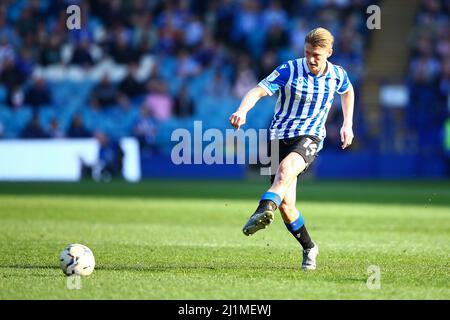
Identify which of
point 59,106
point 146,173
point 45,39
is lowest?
point 146,173

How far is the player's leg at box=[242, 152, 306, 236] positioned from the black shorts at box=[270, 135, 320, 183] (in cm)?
6

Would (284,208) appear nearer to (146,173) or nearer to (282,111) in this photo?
(282,111)

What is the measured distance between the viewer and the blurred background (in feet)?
81.8

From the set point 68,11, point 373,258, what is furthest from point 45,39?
point 373,258

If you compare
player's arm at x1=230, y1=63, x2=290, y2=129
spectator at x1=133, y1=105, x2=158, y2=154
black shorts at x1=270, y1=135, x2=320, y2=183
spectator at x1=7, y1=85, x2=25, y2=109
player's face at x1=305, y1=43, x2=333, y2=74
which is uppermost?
player's face at x1=305, y1=43, x2=333, y2=74

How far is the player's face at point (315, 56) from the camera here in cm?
844

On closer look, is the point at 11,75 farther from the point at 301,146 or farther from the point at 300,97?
the point at 301,146

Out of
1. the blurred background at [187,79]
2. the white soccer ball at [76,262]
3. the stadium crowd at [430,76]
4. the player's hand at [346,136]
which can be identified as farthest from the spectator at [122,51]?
the white soccer ball at [76,262]

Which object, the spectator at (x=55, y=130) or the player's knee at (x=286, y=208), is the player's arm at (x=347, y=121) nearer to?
the player's knee at (x=286, y=208)

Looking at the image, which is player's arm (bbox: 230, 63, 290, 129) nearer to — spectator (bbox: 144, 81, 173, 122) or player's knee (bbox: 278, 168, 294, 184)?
player's knee (bbox: 278, 168, 294, 184)

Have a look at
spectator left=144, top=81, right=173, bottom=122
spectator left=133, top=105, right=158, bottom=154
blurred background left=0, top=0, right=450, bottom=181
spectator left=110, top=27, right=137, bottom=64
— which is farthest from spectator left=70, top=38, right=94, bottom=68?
spectator left=133, top=105, right=158, bottom=154

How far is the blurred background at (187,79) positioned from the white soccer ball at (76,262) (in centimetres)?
1611
